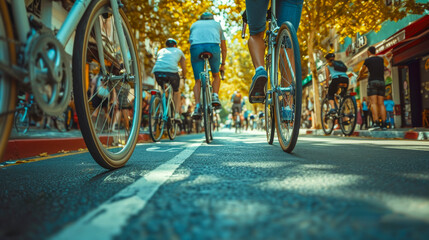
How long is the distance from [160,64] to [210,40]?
197 cm

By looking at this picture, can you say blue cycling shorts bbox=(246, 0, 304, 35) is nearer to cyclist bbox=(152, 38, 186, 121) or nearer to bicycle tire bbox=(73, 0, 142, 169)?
bicycle tire bbox=(73, 0, 142, 169)

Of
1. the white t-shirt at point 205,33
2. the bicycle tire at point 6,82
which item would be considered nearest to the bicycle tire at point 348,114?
the white t-shirt at point 205,33

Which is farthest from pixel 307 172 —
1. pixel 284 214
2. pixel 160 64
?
pixel 160 64

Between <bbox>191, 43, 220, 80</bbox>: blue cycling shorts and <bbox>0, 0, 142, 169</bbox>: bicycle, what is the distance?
3.44 meters

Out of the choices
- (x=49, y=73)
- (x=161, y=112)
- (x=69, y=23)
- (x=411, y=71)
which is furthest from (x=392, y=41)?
(x=49, y=73)

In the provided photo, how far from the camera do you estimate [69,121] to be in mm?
11867

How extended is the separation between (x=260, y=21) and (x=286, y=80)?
93cm

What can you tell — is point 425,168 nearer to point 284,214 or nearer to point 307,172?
point 307,172

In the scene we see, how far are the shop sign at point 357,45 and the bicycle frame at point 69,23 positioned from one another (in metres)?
19.0

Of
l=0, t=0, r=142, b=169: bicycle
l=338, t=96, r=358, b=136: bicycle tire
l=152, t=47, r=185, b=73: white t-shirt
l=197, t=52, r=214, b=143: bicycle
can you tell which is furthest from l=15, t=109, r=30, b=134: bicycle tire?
l=338, t=96, r=358, b=136: bicycle tire

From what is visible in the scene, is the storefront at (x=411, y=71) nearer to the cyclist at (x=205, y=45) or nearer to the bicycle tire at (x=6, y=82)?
the cyclist at (x=205, y=45)

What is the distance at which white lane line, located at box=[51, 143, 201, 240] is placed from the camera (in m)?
0.87

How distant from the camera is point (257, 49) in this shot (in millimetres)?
3863

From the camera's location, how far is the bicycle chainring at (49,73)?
4.53 ft
